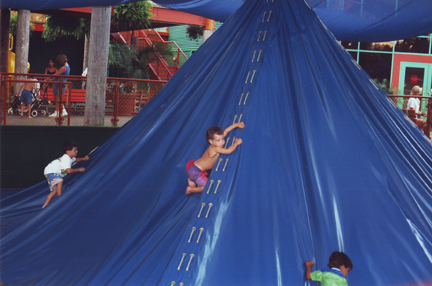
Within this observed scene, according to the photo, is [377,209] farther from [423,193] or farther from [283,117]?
[283,117]

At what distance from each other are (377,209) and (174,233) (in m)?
1.62

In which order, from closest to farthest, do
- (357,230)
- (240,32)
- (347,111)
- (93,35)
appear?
(357,230) → (347,111) → (240,32) → (93,35)

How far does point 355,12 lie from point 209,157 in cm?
319

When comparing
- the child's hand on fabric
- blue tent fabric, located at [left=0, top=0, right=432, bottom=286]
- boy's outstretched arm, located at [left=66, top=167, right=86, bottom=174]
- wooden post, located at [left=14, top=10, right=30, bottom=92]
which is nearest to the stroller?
boy's outstretched arm, located at [left=66, top=167, right=86, bottom=174]

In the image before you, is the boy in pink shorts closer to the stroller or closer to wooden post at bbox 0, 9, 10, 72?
the stroller

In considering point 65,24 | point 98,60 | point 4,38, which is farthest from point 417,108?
point 65,24

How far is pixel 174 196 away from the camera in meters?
4.26

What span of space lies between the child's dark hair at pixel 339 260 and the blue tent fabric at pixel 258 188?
0.53 feet

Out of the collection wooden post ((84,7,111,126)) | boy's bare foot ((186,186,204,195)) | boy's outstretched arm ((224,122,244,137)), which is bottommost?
boy's bare foot ((186,186,204,195))

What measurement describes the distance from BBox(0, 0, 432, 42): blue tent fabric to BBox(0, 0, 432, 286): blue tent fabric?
4.35 ft

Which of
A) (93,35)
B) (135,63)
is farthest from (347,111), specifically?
(135,63)

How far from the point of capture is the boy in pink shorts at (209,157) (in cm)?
396

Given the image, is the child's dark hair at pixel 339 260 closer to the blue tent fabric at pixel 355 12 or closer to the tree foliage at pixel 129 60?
the blue tent fabric at pixel 355 12

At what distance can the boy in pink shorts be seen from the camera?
13.0ft
